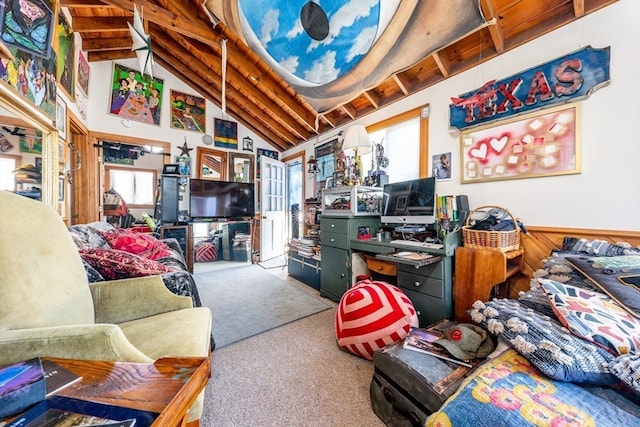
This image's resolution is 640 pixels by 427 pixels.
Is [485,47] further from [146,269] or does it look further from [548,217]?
[146,269]

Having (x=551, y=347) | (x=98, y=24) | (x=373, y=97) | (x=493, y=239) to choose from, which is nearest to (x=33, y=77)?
(x=98, y=24)

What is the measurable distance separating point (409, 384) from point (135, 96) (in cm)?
536

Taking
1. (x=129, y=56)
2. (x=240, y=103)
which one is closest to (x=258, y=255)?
(x=240, y=103)

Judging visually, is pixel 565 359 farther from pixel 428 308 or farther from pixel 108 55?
pixel 108 55

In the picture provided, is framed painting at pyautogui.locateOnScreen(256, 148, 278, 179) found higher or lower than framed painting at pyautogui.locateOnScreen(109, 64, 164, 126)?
lower

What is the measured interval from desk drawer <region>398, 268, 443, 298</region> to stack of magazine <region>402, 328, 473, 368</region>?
1.43 feet

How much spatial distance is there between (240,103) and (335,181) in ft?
8.35

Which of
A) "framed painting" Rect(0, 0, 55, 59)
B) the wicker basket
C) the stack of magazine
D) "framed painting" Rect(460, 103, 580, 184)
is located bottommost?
the stack of magazine

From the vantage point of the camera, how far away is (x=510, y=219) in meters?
1.85

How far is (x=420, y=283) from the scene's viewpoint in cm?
193

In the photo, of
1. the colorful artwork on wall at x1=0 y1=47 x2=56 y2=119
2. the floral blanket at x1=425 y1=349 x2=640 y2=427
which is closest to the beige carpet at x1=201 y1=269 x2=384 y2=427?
the floral blanket at x1=425 y1=349 x2=640 y2=427

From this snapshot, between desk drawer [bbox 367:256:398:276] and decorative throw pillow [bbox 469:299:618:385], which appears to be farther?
desk drawer [bbox 367:256:398:276]

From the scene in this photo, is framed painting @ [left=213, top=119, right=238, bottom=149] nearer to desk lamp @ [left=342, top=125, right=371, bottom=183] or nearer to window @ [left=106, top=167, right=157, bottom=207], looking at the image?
window @ [left=106, top=167, right=157, bottom=207]

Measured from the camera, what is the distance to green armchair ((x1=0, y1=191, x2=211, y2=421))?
0.71 m
